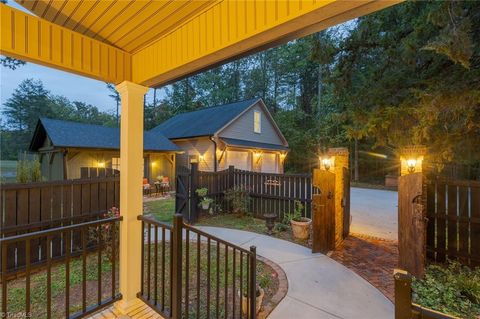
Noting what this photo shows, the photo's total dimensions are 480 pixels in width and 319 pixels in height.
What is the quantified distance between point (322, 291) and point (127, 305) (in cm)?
248

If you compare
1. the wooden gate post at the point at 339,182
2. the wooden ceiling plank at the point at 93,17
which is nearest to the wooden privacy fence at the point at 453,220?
the wooden gate post at the point at 339,182

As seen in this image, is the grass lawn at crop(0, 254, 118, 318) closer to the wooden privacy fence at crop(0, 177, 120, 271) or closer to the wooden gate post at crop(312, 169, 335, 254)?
the wooden privacy fence at crop(0, 177, 120, 271)

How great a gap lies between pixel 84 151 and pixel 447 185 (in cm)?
1199

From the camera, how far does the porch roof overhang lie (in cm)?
166

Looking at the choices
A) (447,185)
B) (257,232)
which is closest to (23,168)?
(257,232)

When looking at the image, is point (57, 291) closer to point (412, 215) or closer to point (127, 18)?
point (127, 18)

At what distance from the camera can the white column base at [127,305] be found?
266 centimetres

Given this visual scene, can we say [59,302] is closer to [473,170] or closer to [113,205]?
[113,205]

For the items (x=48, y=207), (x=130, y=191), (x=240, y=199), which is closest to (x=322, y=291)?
(x=130, y=191)

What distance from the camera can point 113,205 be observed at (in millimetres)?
4820

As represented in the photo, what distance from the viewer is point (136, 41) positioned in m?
2.64

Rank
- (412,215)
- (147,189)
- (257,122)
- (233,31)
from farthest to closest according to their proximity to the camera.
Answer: (257,122) < (147,189) < (412,215) < (233,31)

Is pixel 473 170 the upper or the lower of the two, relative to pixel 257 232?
upper

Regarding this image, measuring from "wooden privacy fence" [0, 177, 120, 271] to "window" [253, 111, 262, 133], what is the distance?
1149cm
